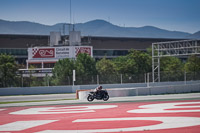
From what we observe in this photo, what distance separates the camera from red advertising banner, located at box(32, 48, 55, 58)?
86812 mm

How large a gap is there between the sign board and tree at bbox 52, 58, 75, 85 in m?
24.8

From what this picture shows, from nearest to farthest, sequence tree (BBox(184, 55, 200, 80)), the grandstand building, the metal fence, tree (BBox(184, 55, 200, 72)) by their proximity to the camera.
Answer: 1. the metal fence
2. tree (BBox(184, 55, 200, 80))
3. tree (BBox(184, 55, 200, 72))
4. the grandstand building

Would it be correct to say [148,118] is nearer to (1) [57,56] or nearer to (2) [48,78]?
(2) [48,78]

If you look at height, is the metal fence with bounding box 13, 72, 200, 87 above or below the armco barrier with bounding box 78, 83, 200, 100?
above

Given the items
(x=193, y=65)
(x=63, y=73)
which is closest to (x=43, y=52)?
(x=63, y=73)

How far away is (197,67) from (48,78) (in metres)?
36.0

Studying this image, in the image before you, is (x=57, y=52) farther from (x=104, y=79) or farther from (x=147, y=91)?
(x=147, y=91)

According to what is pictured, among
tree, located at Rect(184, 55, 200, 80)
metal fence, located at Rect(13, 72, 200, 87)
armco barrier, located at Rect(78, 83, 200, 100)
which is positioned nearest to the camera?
armco barrier, located at Rect(78, 83, 200, 100)

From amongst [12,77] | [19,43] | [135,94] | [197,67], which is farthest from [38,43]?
[135,94]

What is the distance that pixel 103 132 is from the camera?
12.8 meters

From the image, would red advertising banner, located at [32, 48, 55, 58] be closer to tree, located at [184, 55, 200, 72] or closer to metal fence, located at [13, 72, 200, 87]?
tree, located at [184, 55, 200, 72]

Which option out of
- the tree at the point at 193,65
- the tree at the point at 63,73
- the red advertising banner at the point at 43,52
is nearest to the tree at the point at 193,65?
the tree at the point at 193,65

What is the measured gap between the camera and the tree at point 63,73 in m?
50.4

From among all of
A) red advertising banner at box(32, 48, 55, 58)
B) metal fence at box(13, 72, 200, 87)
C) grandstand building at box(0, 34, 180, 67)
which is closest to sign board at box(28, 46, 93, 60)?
red advertising banner at box(32, 48, 55, 58)
